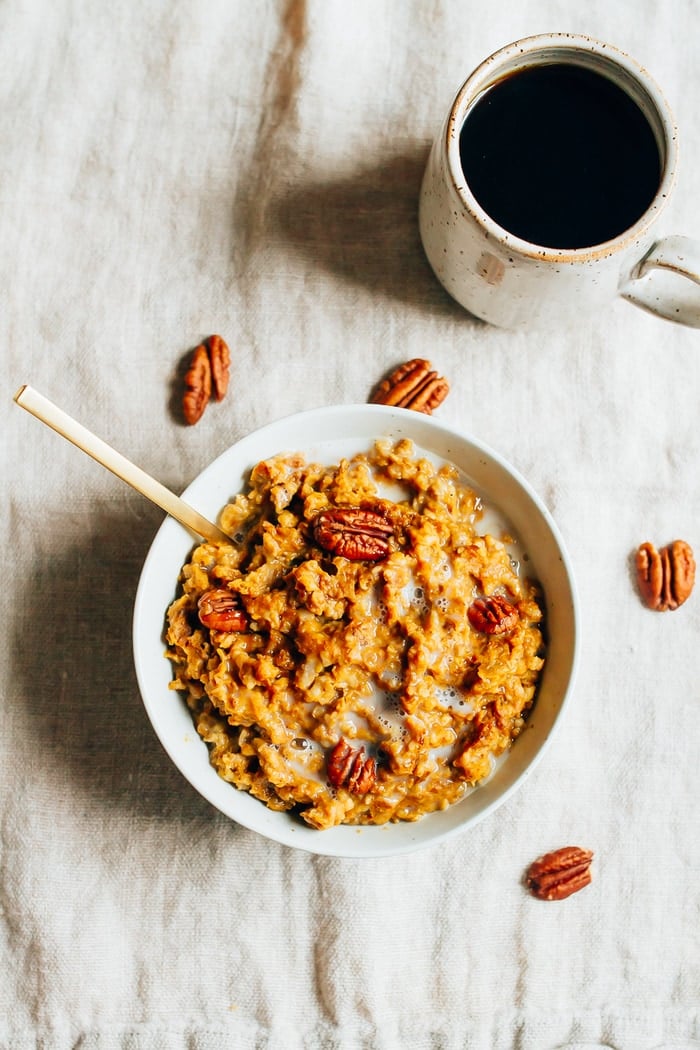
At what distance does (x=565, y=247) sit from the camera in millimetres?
1240

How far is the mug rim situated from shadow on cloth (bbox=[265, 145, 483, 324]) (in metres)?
0.28

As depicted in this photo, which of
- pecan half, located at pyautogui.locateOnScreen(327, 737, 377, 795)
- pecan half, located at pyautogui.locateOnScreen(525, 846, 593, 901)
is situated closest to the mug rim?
pecan half, located at pyautogui.locateOnScreen(327, 737, 377, 795)

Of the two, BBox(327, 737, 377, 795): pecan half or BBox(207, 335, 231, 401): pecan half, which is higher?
BBox(207, 335, 231, 401): pecan half

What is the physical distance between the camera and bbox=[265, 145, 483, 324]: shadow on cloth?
150 cm

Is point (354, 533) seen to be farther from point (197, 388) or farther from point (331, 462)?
point (197, 388)

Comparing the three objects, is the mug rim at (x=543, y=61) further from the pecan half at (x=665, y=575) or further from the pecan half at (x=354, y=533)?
the pecan half at (x=665, y=575)

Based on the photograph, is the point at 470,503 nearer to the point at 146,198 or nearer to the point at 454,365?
the point at 454,365

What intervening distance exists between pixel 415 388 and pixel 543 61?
452 mm

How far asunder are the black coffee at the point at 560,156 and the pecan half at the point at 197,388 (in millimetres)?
459

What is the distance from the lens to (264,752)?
3.84 feet

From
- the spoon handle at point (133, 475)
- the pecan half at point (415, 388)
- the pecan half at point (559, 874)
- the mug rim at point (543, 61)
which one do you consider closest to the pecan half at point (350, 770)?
the spoon handle at point (133, 475)

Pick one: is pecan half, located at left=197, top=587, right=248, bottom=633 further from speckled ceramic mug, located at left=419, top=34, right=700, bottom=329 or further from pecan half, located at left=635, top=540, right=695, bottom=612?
pecan half, located at left=635, top=540, right=695, bottom=612

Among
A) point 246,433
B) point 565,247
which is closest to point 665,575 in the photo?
point 565,247

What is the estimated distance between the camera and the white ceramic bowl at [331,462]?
121 centimetres
